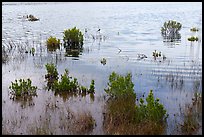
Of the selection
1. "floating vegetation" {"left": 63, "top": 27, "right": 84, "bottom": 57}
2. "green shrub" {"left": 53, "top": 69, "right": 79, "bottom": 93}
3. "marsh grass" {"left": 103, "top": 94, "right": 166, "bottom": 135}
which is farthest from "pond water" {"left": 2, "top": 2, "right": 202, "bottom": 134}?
"floating vegetation" {"left": 63, "top": 27, "right": 84, "bottom": 57}

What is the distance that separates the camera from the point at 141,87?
1266cm

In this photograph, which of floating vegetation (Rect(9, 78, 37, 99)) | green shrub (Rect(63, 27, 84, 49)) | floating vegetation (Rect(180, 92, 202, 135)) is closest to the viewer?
floating vegetation (Rect(180, 92, 202, 135))

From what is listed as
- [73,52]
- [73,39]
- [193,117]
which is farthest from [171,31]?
[193,117]

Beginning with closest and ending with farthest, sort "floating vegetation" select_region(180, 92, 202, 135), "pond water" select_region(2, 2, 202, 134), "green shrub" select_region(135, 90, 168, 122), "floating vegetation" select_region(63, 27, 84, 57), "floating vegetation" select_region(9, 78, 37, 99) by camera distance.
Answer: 1. "floating vegetation" select_region(180, 92, 202, 135)
2. "green shrub" select_region(135, 90, 168, 122)
3. "pond water" select_region(2, 2, 202, 134)
4. "floating vegetation" select_region(9, 78, 37, 99)
5. "floating vegetation" select_region(63, 27, 84, 57)

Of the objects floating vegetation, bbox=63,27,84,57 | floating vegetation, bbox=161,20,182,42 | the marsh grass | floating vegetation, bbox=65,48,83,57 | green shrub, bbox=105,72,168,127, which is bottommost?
the marsh grass

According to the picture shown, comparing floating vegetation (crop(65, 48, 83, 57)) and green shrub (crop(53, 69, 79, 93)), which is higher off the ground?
floating vegetation (crop(65, 48, 83, 57))

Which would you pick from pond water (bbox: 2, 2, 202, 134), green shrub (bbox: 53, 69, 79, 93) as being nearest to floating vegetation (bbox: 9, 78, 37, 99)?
pond water (bbox: 2, 2, 202, 134)

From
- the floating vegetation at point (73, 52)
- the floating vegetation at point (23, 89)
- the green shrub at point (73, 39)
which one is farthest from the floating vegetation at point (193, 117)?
the green shrub at point (73, 39)

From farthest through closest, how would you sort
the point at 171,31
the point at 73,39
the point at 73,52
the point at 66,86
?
1. the point at 171,31
2. the point at 73,39
3. the point at 73,52
4. the point at 66,86

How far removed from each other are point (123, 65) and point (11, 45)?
8783 millimetres

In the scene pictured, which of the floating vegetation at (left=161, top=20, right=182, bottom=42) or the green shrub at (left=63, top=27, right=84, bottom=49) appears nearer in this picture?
the green shrub at (left=63, top=27, right=84, bottom=49)

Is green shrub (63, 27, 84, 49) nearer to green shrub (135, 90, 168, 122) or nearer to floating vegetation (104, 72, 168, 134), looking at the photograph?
floating vegetation (104, 72, 168, 134)

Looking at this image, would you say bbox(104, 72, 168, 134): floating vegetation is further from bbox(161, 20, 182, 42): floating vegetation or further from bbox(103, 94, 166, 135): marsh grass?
bbox(161, 20, 182, 42): floating vegetation

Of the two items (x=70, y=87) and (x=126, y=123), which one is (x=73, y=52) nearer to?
(x=70, y=87)
